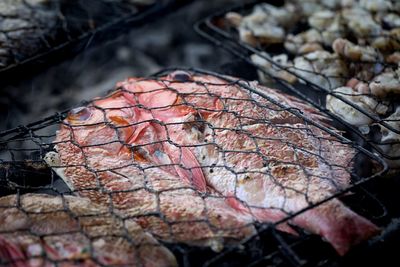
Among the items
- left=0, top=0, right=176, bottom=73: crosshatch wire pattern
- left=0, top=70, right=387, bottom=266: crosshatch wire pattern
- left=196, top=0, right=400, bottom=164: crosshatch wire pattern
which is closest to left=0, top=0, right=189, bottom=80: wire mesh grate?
left=0, top=0, right=176, bottom=73: crosshatch wire pattern

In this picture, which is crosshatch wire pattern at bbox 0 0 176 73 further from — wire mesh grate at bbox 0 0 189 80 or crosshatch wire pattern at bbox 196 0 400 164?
crosshatch wire pattern at bbox 196 0 400 164

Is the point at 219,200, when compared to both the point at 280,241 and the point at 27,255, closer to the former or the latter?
the point at 280,241

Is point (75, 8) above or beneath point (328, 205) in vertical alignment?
above

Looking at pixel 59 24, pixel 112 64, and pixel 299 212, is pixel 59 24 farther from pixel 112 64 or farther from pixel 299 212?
pixel 299 212

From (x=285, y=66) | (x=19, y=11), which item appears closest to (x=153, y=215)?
(x=285, y=66)

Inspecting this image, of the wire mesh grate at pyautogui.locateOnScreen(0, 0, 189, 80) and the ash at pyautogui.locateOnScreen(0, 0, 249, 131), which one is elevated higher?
the wire mesh grate at pyautogui.locateOnScreen(0, 0, 189, 80)

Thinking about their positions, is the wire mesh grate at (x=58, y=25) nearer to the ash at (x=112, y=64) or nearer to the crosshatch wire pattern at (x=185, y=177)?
the ash at (x=112, y=64)

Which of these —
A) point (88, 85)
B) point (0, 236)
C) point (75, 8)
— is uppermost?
point (75, 8)
